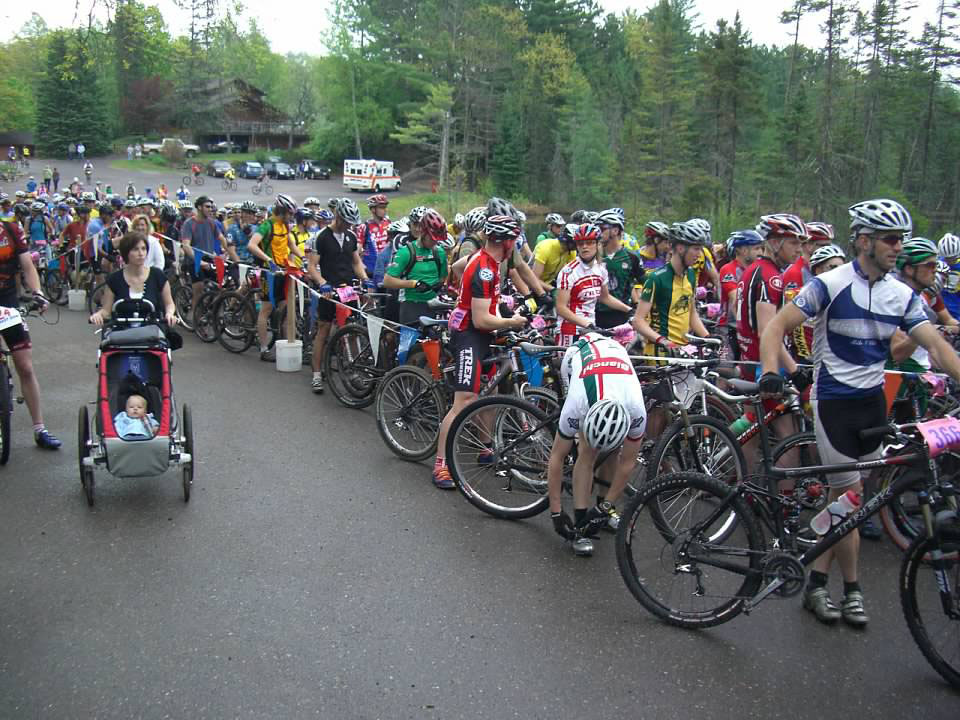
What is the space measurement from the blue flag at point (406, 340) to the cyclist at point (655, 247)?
3.05 meters

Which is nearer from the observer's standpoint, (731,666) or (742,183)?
(731,666)

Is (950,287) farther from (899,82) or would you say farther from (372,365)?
(899,82)

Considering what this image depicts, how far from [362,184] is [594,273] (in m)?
63.6

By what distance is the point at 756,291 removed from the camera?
6.30 meters

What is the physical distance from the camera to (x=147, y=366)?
639 centimetres

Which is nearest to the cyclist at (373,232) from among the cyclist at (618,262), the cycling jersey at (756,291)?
the cyclist at (618,262)

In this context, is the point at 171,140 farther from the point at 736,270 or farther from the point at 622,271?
the point at 736,270

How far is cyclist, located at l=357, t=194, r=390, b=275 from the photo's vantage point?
12.1 metres

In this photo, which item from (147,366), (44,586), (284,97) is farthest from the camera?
(284,97)

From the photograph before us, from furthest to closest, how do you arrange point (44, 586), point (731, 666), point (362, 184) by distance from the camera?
Answer: point (362, 184) < point (44, 586) < point (731, 666)

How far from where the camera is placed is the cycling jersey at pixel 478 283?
6.14 m

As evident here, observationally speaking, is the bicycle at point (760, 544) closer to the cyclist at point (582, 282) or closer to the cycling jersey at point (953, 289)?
the cyclist at point (582, 282)

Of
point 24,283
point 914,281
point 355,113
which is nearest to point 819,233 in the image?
point 914,281

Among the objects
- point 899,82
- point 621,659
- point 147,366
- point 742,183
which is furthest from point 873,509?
point 742,183
